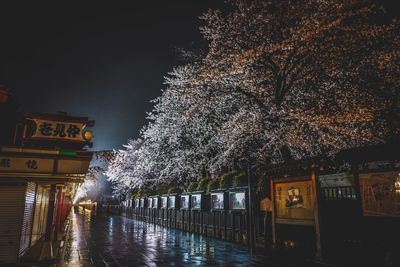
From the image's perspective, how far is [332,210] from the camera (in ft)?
38.6

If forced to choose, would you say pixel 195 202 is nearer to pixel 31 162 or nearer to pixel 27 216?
pixel 27 216

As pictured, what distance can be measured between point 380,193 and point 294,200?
4.38 metres

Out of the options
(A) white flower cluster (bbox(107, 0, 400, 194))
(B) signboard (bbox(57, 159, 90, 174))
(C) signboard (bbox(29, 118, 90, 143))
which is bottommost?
(B) signboard (bbox(57, 159, 90, 174))

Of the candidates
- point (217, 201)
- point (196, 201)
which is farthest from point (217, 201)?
point (196, 201)

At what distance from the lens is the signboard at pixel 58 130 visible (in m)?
11.1

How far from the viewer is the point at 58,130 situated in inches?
444

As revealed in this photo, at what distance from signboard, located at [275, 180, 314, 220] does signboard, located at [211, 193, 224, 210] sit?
6.38m

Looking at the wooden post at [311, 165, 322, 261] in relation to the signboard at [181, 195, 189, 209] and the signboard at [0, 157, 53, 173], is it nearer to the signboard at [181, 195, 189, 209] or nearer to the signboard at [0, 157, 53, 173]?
the signboard at [0, 157, 53, 173]

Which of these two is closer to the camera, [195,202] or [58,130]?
[58,130]

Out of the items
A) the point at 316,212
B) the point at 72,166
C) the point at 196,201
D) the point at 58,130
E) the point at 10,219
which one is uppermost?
the point at 58,130

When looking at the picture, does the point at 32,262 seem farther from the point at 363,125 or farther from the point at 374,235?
the point at 363,125

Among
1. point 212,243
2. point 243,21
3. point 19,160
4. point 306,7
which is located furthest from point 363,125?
point 19,160

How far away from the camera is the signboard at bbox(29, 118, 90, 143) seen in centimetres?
1106

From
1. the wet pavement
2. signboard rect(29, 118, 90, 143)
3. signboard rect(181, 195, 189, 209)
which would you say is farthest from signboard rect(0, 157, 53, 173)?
signboard rect(181, 195, 189, 209)
